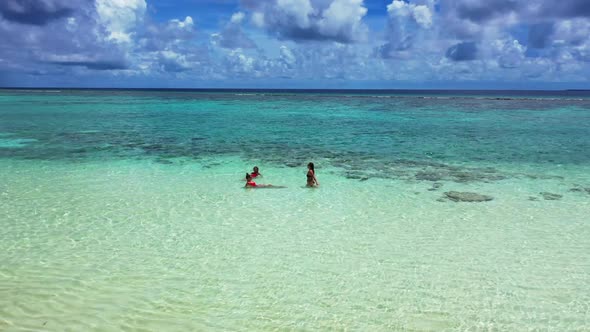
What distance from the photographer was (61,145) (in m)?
23.6

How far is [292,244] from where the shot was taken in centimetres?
952

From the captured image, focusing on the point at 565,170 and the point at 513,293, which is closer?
the point at 513,293

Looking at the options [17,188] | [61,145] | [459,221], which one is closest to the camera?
[459,221]

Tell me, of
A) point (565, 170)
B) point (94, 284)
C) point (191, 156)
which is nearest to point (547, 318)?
point (94, 284)

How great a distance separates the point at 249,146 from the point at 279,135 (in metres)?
5.80

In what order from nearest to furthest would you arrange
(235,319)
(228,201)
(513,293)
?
1. (235,319)
2. (513,293)
3. (228,201)

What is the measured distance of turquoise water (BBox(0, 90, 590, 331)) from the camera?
6.63 metres

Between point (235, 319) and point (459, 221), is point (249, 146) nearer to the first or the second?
point (459, 221)

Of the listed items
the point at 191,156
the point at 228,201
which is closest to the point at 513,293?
the point at 228,201

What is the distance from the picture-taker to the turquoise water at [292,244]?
6.63 m

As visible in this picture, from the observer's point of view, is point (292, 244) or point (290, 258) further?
point (292, 244)

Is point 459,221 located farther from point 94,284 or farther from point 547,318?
point 94,284

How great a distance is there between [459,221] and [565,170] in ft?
30.4

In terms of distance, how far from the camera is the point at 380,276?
7926 mm
